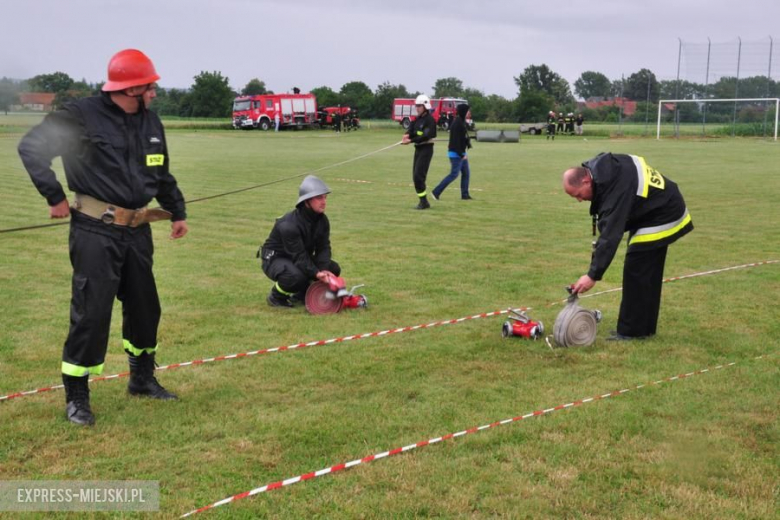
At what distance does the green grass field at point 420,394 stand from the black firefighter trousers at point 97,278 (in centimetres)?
46

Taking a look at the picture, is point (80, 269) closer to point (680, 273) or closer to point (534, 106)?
point (680, 273)

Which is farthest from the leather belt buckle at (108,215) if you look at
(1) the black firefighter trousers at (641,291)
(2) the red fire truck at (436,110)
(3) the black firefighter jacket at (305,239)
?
(2) the red fire truck at (436,110)

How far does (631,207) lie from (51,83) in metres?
4.41

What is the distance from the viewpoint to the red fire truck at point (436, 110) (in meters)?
56.2

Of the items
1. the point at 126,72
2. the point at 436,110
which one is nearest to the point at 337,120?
the point at 436,110

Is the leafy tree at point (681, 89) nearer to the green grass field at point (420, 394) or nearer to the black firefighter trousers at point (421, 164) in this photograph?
the black firefighter trousers at point (421, 164)

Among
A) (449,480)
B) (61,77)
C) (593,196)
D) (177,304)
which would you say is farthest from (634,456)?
(177,304)

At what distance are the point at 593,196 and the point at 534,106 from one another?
2902 inches

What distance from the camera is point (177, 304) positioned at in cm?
849

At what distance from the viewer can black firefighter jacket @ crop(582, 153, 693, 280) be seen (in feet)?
21.6

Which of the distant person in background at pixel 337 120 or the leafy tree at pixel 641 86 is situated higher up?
the leafy tree at pixel 641 86

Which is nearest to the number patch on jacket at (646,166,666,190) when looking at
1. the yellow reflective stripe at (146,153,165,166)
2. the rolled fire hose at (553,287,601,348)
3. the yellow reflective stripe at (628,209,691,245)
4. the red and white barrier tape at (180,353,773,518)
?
the yellow reflective stripe at (628,209,691,245)

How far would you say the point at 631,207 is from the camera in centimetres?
674

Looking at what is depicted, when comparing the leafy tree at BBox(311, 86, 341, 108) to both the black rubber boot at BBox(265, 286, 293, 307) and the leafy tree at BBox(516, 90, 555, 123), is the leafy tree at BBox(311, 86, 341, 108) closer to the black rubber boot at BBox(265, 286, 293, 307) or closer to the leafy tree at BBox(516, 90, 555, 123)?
the leafy tree at BBox(516, 90, 555, 123)
